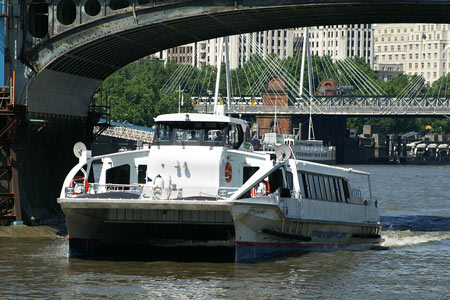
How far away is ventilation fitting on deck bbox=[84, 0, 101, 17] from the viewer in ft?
125

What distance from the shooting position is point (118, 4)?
39312 mm

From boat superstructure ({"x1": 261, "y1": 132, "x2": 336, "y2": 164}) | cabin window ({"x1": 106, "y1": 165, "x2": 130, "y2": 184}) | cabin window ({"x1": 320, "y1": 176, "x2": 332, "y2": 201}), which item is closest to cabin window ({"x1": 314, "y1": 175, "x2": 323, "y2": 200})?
cabin window ({"x1": 320, "y1": 176, "x2": 332, "y2": 201})

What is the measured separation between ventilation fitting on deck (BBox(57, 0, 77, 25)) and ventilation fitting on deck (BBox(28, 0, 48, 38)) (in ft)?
2.01

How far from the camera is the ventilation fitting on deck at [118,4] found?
126ft

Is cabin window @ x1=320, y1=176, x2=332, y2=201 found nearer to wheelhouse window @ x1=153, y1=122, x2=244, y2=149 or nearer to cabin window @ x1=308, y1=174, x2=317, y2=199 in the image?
cabin window @ x1=308, y1=174, x2=317, y2=199

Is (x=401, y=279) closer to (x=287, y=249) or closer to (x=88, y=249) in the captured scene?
(x=287, y=249)

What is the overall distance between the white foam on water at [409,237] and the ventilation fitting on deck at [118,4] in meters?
13.9

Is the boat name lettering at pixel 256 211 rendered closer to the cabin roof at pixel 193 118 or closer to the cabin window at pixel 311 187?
the cabin roof at pixel 193 118

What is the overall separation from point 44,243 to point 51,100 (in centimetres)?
717

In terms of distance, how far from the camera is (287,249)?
1238 inches

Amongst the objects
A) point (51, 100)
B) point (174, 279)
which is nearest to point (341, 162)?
point (51, 100)

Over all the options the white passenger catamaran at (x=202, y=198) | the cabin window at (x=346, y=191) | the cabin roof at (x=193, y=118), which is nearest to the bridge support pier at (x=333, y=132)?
the cabin window at (x=346, y=191)

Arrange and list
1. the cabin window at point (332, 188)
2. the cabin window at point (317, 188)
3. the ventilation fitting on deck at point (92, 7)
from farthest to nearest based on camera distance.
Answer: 1. the ventilation fitting on deck at point (92, 7)
2. the cabin window at point (332, 188)
3. the cabin window at point (317, 188)

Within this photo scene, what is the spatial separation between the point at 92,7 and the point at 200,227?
37.3 feet
